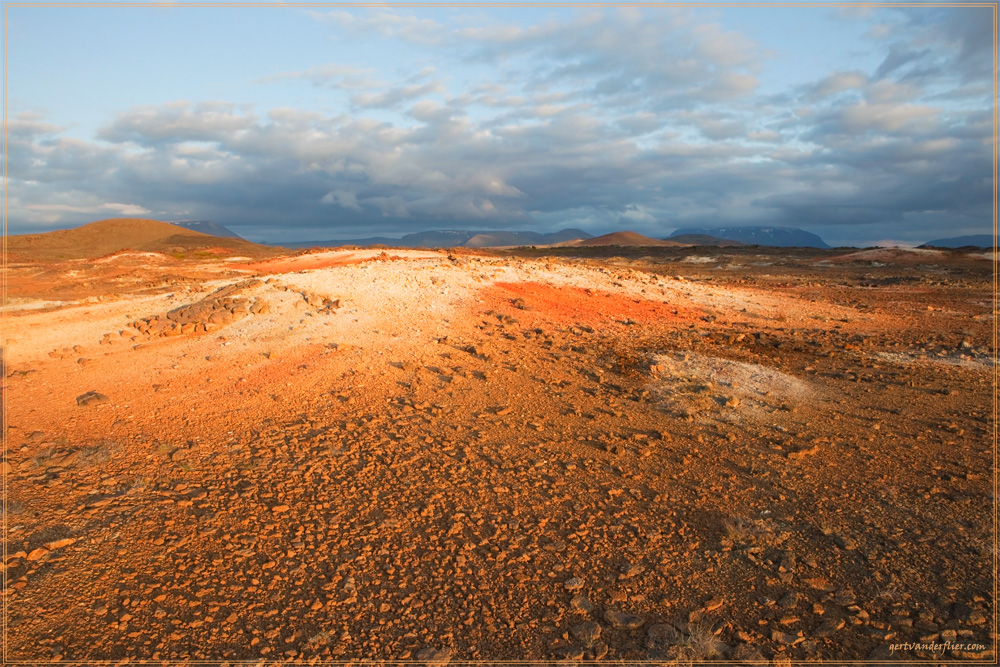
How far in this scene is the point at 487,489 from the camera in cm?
491

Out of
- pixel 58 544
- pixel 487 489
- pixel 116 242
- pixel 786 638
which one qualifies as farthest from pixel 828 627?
pixel 116 242

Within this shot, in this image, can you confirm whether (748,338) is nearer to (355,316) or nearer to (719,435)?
(719,435)

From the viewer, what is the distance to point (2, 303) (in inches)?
718

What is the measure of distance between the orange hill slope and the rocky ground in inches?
1542

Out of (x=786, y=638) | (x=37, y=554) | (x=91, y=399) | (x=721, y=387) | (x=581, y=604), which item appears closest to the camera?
(x=786, y=638)

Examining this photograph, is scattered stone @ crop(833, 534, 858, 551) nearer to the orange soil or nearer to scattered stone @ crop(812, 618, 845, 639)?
scattered stone @ crop(812, 618, 845, 639)

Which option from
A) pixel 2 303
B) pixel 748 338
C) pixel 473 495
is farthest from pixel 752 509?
pixel 2 303

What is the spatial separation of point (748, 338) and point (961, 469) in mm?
5273

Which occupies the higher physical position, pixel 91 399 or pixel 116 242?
pixel 116 242

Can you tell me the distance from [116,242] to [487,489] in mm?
67166

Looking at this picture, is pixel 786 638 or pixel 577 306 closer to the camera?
pixel 786 638

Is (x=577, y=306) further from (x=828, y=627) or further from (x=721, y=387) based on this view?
(x=828, y=627)

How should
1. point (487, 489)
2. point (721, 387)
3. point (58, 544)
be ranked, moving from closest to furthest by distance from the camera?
point (58, 544) < point (487, 489) < point (721, 387)

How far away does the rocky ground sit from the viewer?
329 centimetres
